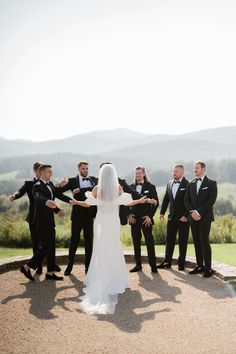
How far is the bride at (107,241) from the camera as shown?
20.6 feet

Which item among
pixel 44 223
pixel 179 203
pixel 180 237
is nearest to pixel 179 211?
pixel 179 203

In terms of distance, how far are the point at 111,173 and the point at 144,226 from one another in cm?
186

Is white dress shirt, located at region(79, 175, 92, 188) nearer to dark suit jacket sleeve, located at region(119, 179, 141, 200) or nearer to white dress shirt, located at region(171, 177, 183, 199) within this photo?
dark suit jacket sleeve, located at region(119, 179, 141, 200)

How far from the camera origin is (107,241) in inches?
258

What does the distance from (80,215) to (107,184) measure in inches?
52.9

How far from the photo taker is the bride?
6.27 metres

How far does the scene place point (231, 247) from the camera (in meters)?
11.0

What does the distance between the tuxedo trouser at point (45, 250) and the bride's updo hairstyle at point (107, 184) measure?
51.2 inches

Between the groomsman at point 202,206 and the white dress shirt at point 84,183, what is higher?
the white dress shirt at point 84,183

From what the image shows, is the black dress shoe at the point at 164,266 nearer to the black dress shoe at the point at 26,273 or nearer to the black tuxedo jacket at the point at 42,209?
the black tuxedo jacket at the point at 42,209

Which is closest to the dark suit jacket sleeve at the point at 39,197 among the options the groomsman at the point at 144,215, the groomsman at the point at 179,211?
the groomsman at the point at 144,215

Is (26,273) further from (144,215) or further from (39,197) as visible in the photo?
(144,215)

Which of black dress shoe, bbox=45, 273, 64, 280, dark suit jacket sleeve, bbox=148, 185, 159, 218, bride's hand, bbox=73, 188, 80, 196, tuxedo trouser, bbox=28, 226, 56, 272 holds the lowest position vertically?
black dress shoe, bbox=45, 273, 64, 280

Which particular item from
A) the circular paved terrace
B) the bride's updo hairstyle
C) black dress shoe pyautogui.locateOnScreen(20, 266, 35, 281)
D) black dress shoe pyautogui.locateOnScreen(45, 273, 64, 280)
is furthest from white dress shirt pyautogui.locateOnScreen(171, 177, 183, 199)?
black dress shoe pyautogui.locateOnScreen(20, 266, 35, 281)
